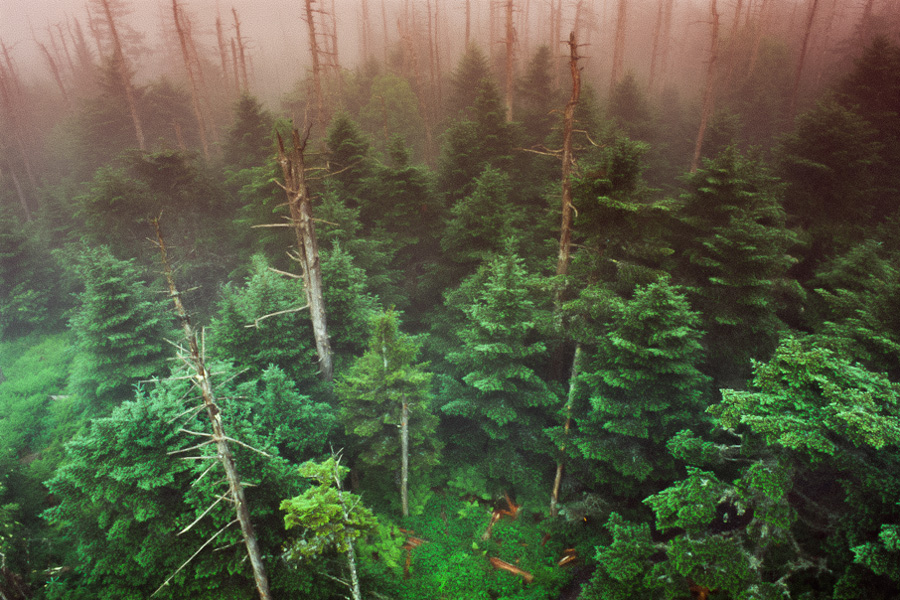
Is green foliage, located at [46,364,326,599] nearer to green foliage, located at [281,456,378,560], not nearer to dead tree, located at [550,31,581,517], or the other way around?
green foliage, located at [281,456,378,560]

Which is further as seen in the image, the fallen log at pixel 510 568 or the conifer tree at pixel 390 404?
the fallen log at pixel 510 568

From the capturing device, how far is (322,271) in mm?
12609

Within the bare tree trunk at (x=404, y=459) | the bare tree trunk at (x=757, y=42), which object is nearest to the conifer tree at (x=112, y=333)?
the bare tree trunk at (x=404, y=459)

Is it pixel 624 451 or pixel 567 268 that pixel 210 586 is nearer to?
pixel 624 451

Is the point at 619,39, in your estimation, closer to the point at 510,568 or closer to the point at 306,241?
the point at 306,241

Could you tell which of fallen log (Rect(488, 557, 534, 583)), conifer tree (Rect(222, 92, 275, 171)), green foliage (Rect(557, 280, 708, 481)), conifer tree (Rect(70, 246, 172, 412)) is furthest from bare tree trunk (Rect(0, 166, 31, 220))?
green foliage (Rect(557, 280, 708, 481))

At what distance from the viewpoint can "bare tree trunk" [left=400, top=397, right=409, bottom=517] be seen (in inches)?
423

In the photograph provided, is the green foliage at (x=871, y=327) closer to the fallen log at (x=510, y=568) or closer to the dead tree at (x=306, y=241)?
the fallen log at (x=510, y=568)

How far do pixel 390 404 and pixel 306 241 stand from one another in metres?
5.32

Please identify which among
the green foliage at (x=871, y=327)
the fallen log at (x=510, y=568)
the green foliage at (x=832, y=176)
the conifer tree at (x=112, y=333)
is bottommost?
the fallen log at (x=510, y=568)

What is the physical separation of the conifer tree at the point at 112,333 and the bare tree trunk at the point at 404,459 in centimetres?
942

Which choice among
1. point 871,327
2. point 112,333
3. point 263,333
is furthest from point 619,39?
point 112,333

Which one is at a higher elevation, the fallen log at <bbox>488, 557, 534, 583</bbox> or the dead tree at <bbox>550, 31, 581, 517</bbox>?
the dead tree at <bbox>550, 31, 581, 517</bbox>

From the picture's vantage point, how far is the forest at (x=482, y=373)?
6.73 meters
